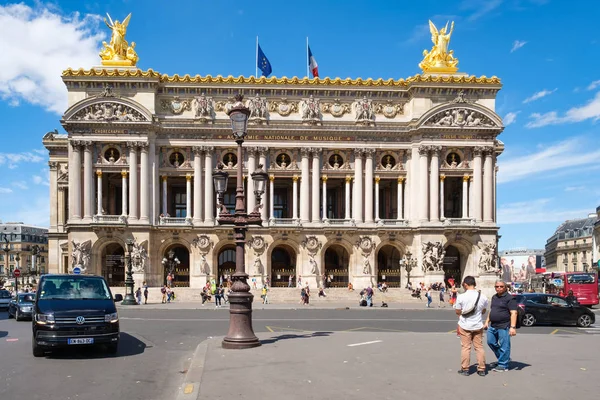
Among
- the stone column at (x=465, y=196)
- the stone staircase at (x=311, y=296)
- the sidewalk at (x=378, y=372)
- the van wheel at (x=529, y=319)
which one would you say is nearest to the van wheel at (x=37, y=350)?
the sidewalk at (x=378, y=372)

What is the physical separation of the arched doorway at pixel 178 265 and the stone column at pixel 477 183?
88.8 ft

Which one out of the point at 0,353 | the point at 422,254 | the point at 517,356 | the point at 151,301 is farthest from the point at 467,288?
the point at 422,254

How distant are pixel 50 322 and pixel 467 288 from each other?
10461mm

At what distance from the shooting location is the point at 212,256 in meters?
58.6

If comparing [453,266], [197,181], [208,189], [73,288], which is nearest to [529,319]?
[73,288]

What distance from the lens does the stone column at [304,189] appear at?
5988cm

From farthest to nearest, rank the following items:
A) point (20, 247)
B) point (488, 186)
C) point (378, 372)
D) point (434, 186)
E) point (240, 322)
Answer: point (20, 247), point (488, 186), point (434, 186), point (240, 322), point (378, 372)

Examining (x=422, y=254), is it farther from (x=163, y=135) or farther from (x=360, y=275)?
(x=163, y=135)

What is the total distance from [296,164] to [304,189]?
2.46 m

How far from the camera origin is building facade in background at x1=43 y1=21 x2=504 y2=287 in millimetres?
57719

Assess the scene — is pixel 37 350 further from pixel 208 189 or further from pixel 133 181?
pixel 208 189

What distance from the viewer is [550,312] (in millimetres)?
29375

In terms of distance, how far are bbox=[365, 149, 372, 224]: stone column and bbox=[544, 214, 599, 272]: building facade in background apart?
67.4 metres

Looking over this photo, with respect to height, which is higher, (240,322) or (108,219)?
(108,219)
